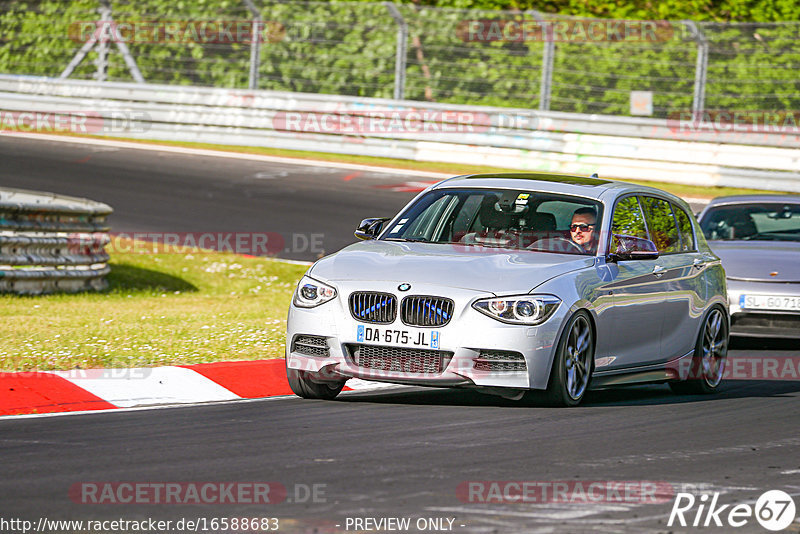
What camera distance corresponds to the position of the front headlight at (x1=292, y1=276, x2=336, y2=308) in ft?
28.0

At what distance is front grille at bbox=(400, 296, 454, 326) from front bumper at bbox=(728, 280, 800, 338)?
5368 mm

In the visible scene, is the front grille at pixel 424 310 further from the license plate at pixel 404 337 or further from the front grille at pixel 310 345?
the front grille at pixel 310 345

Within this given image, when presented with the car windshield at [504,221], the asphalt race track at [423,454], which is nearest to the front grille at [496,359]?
the asphalt race track at [423,454]

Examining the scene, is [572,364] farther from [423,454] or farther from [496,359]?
[423,454]

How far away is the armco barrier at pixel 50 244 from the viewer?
46.1ft

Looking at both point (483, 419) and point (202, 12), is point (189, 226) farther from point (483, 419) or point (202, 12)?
point (483, 419)

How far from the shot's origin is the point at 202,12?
28656mm

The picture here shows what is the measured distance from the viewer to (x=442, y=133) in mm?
26859

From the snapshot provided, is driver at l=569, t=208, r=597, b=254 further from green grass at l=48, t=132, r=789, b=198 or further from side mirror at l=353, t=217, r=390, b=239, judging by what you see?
green grass at l=48, t=132, r=789, b=198

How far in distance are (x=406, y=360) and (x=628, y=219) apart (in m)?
2.39

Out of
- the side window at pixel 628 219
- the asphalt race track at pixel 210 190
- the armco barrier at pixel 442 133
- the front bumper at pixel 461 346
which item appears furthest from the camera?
the armco barrier at pixel 442 133

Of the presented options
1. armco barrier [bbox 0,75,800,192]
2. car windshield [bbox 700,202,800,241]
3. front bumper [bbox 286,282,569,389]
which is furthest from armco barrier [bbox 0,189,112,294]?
armco barrier [bbox 0,75,800,192]

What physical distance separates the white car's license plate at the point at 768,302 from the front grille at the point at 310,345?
5.61 meters

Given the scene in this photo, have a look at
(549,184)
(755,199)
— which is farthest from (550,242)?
(755,199)
